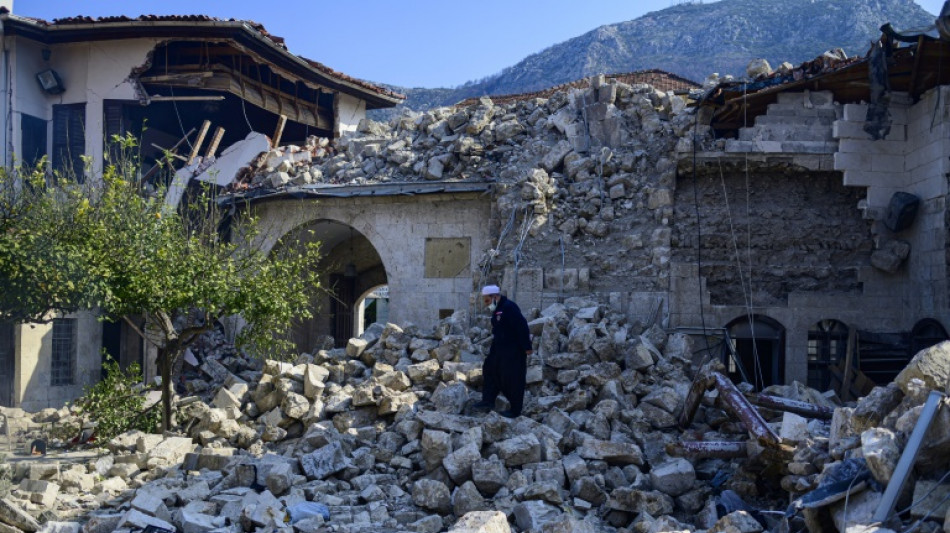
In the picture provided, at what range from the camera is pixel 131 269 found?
380 inches

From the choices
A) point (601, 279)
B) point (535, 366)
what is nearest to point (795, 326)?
point (601, 279)

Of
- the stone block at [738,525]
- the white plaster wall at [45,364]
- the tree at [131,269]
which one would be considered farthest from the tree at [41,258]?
the stone block at [738,525]

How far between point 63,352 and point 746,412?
485 inches

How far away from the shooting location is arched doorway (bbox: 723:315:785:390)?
38.3ft

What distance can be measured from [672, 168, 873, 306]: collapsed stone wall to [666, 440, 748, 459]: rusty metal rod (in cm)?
405

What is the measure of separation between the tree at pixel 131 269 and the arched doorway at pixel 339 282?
472 cm

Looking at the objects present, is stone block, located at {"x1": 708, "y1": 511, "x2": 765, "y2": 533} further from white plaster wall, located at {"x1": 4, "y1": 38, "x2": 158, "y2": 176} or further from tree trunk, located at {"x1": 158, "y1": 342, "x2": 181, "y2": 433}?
white plaster wall, located at {"x1": 4, "y1": 38, "x2": 158, "y2": 176}

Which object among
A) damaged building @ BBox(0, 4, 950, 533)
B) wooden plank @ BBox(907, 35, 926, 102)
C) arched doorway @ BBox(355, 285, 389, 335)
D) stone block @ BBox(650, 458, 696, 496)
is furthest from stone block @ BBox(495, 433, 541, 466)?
arched doorway @ BBox(355, 285, 389, 335)

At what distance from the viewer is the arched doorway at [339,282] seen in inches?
632

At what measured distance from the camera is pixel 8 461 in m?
9.53

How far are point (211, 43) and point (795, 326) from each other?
38.1ft

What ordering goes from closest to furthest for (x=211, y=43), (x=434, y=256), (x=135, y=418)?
(x=135, y=418)
(x=434, y=256)
(x=211, y=43)

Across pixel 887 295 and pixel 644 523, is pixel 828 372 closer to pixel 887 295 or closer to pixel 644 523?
pixel 887 295

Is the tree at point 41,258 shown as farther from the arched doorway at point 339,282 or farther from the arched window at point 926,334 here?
the arched window at point 926,334
